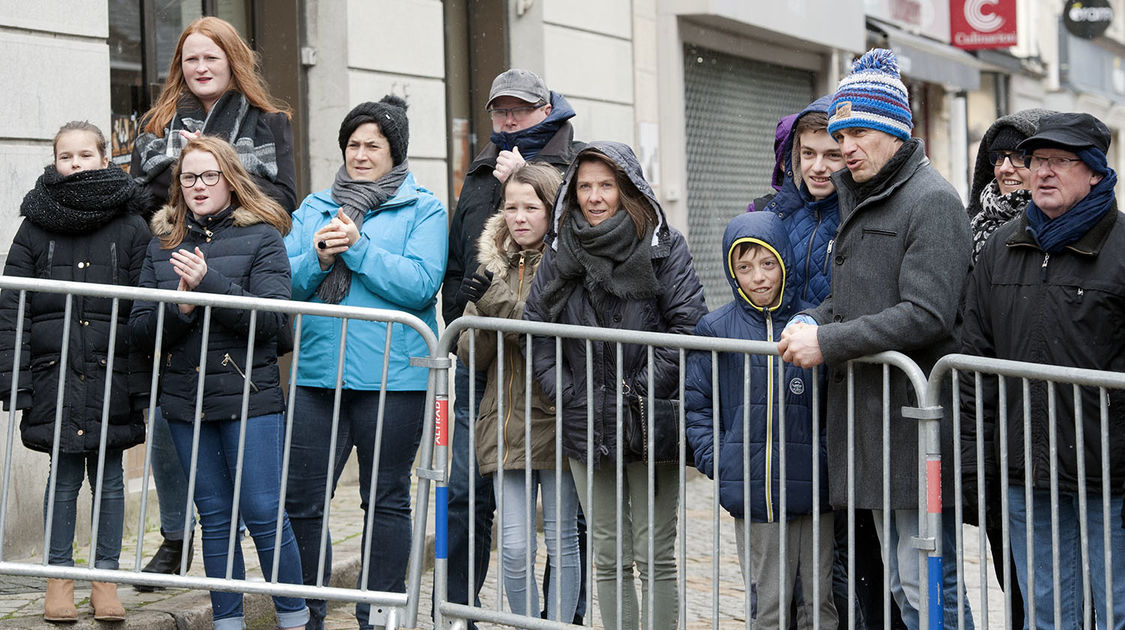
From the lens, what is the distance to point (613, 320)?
17.0 feet

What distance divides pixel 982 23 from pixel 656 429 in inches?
698

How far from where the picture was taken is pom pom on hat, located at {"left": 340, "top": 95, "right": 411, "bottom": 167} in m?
5.79

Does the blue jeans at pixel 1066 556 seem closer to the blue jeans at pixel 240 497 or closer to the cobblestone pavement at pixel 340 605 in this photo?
the cobblestone pavement at pixel 340 605

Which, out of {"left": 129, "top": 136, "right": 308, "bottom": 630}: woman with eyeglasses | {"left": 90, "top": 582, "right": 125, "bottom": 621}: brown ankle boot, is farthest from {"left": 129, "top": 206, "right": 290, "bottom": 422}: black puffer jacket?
{"left": 90, "top": 582, "right": 125, "bottom": 621}: brown ankle boot

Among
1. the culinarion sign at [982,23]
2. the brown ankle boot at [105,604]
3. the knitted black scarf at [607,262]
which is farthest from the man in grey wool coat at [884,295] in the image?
the culinarion sign at [982,23]

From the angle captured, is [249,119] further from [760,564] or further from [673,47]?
[673,47]

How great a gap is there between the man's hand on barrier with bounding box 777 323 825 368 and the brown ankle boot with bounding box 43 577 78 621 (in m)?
2.80

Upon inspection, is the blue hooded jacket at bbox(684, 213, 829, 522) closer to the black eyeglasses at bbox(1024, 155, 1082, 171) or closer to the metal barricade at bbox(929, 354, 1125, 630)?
the metal barricade at bbox(929, 354, 1125, 630)

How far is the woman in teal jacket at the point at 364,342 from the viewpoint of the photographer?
18.3ft

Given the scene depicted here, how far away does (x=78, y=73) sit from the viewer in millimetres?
7402

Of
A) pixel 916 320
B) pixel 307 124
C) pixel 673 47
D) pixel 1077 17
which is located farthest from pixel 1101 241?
pixel 1077 17

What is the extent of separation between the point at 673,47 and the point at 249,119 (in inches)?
294

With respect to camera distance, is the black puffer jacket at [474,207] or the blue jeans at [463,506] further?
the black puffer jacket at [474,207]

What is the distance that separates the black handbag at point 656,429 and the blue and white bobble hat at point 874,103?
1.02 m
